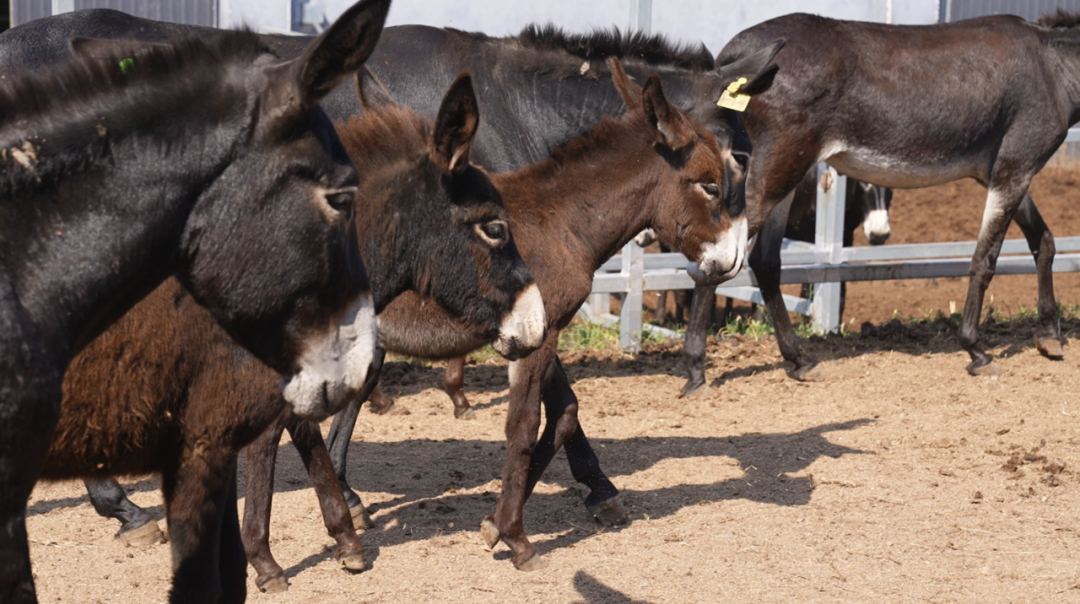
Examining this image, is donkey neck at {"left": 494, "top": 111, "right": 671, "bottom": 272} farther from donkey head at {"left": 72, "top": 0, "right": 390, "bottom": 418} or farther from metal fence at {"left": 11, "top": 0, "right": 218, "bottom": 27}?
metal fence at {"left": 11, "top": 0, "right": 218, "bottom": 27}

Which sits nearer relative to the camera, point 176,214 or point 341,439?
point 176,214

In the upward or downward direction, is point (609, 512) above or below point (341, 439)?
below

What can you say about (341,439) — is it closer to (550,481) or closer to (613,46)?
(550,481)

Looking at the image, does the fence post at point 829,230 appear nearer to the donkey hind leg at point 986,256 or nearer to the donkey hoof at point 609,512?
the donkey hind leg at point 986,256

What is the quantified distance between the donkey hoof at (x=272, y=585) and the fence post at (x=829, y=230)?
6.21 meters

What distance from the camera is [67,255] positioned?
7.00 feet

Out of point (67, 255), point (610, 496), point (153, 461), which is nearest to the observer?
point (67, 255)

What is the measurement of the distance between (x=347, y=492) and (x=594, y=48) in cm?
A: 253

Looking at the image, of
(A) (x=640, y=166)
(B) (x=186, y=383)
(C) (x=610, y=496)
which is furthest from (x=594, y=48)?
(B) (x=186, y=383)

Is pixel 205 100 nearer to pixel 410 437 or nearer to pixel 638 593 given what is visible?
pixel 638 593

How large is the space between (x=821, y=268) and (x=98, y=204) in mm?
7600

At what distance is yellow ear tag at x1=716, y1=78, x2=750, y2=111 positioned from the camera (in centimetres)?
573

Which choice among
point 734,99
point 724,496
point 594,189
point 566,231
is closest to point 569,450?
point 724,496

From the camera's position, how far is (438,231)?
3.62 m
